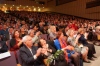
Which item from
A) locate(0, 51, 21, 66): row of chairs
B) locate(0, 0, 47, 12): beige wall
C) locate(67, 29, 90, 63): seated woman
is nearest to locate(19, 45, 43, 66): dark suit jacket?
locate(0, 51, 21, 66): row of chairs

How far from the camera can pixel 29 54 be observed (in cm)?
281

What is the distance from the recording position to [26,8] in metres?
24.0

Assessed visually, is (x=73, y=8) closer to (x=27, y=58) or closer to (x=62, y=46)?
(x=62, y=46)

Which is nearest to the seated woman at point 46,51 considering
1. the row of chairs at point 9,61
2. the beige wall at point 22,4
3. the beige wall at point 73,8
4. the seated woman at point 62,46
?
the seated woman at point 62,46

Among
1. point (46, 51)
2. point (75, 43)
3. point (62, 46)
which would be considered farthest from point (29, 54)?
point (75, 43)

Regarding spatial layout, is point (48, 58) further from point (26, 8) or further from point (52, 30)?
point (26, 8)

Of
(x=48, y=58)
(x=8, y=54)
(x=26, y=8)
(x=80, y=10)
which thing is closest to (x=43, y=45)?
(x=48, y=58)

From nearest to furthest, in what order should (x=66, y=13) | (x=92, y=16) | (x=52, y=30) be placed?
(x=52, y=30)
(x=92, y=16)
(x=66, y=13)

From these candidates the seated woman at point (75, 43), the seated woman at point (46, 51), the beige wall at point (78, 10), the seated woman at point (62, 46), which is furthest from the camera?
the beige wall at point (78, 10)

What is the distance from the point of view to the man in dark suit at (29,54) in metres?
2.70

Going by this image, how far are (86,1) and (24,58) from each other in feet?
44.0

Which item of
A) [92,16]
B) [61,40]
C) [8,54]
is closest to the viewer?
[8,54]

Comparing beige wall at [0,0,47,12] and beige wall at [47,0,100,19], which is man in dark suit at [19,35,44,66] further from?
beige wall at [0,0,47,12]

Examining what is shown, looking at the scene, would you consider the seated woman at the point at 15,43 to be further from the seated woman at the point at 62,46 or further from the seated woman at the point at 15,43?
the seated woman at the point at 62,46
